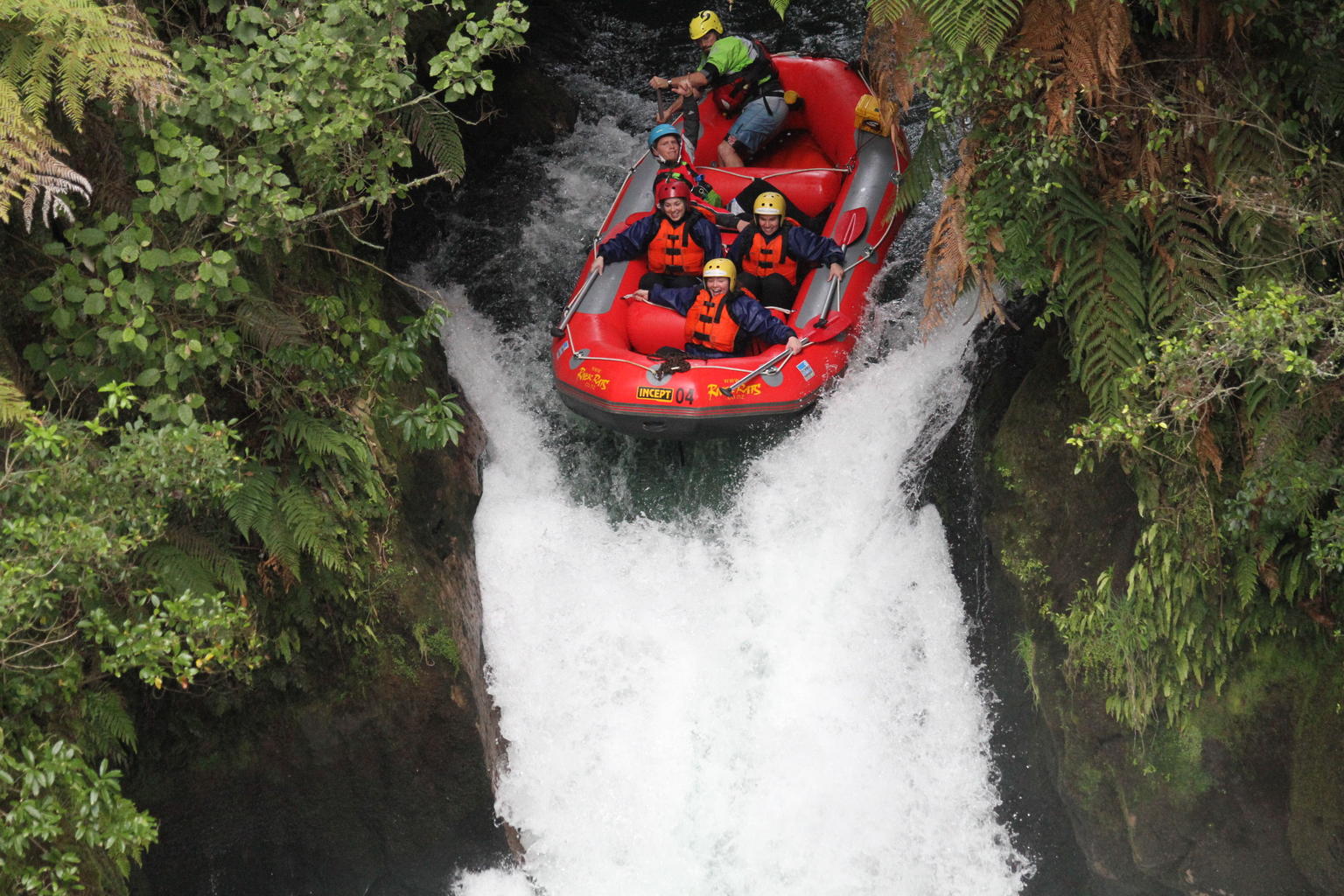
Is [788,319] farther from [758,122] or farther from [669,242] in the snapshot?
[758,122]

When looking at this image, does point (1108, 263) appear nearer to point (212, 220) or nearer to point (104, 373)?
point (212, 220)

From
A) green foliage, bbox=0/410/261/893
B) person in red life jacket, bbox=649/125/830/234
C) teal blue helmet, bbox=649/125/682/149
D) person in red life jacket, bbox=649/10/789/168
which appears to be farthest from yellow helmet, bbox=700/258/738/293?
green foliage, bbox=0/410/261/893

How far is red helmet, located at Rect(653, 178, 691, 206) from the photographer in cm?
828

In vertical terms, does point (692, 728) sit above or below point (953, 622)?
below

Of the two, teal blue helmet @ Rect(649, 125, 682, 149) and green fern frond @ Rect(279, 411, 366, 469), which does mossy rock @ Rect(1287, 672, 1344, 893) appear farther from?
teal blue helmet @ Rect(649, 125, 682, 149)

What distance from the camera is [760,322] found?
25.4ft

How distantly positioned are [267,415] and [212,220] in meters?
1.08

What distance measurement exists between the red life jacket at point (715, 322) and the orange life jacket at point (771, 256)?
45 centimetres

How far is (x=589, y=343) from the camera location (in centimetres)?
777

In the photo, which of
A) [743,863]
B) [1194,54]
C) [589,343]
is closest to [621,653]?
[743,863]

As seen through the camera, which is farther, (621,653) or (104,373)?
(621,653)

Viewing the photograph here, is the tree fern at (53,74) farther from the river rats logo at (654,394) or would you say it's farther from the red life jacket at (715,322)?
the red life jacket at (715,322)

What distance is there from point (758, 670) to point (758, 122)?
14.3ft

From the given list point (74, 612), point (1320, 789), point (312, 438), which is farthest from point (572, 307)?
point (1320, 789)
